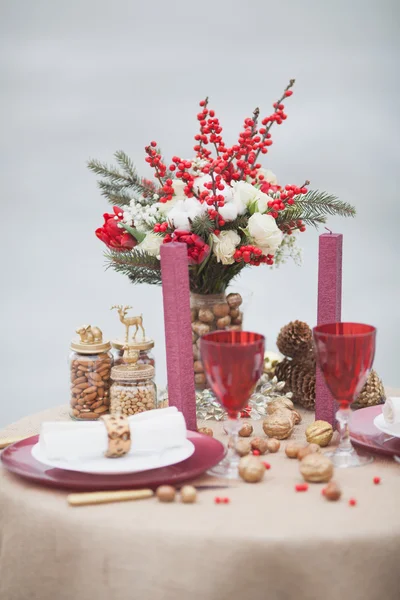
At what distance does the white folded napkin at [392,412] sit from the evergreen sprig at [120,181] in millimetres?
854

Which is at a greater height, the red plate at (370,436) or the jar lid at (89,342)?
the jar lid at (89,342)

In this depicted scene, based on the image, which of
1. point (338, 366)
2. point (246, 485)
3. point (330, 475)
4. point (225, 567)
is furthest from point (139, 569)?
point (338, 366)

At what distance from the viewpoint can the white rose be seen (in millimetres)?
1838

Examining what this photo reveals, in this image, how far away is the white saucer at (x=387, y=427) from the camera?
1.52 meters

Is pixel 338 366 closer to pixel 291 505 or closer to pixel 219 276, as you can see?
pixel 291 505

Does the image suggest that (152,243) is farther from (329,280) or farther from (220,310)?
(329,280)

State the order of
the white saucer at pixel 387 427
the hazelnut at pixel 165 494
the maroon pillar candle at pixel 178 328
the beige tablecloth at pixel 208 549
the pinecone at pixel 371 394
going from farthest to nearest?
1. the pinecone at pixel 371 394
2. the maroon pillar candle at pixel 178 328
3. the white saucer at pixel 387 427
4. the hazelnut at pixel 165 494
5. the beige tablecloth at pixel 208 549

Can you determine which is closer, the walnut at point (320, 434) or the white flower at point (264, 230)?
the walnut at point (320, 434)

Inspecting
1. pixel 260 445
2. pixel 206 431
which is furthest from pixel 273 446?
pixel 206 431

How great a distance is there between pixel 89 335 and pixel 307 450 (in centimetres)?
53

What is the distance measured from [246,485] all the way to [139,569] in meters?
0.25

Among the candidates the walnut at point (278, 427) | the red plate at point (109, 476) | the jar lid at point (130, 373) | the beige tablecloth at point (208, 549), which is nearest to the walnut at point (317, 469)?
the beige tablecloth at point (208, 549)

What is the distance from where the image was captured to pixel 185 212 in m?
1.85

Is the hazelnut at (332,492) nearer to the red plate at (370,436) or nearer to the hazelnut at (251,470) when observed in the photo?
the hazelnut at (251,470)
